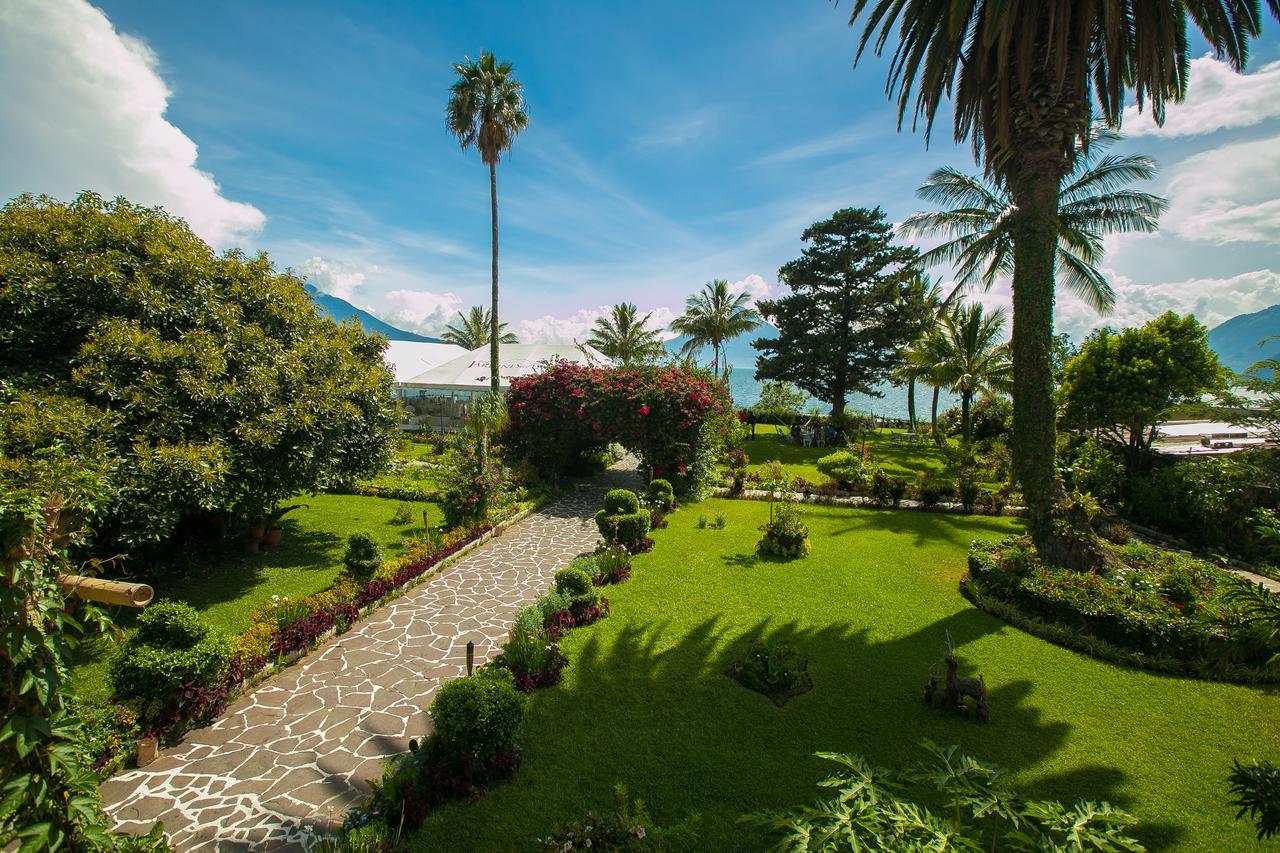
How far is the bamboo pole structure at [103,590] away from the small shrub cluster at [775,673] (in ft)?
23.4

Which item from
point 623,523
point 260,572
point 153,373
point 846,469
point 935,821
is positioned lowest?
point 260,572

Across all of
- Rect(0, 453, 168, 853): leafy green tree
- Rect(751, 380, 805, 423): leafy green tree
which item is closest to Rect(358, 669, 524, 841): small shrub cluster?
Rect(0, 453, 168, 853): leafy green tree

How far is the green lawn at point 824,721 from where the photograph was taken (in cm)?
572

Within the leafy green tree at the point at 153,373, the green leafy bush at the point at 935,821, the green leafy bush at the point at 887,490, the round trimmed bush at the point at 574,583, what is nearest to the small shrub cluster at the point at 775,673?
the round trimmed bush at the point at 574,583

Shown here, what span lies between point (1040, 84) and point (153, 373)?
1820cm

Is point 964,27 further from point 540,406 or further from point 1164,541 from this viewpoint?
point 540,406

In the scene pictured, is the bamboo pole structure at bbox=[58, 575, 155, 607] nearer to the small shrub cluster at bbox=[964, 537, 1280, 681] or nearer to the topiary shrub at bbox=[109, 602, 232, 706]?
the topiary shrub at bbox=[109, 602, 232, 706]

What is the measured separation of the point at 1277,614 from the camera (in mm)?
3426

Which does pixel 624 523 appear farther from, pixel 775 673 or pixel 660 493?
pixel 775 673

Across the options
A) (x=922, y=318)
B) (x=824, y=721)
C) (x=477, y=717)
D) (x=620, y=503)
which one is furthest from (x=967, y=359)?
(x=477, y=717)

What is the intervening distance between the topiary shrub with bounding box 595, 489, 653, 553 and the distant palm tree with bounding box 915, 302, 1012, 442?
66.3 ft

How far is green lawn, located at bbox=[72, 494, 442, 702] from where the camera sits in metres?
8.85

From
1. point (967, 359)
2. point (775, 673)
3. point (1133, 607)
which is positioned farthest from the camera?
point (967, 359)

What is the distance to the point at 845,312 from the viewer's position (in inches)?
1315
